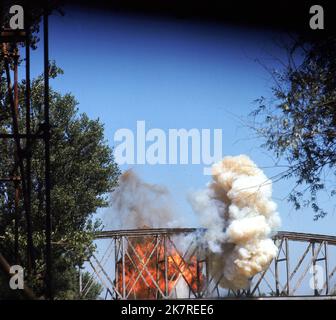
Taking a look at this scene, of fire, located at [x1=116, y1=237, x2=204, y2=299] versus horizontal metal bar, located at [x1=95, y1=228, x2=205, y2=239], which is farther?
fire, located at [x1=116, y1=237, x2=204, y2=299]

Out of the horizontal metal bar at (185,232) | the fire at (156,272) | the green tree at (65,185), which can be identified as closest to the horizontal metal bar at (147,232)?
the horizontal metal bar at (185,232)

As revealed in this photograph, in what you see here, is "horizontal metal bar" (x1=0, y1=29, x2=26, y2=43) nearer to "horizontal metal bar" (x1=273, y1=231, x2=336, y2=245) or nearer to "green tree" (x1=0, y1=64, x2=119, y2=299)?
"green tree" (x1=0, y1=64, x2=119, y2=299)

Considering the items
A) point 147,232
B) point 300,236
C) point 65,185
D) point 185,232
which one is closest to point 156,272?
point 147,232

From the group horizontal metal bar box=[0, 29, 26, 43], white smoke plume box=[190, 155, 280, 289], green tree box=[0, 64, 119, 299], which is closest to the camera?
horizontal metal bar box=[0, 29, 26, 43]

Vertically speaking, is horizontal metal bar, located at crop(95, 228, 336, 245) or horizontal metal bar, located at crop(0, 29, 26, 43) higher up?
horizontal metal bar, located at crop(0, 29, 26, 43)

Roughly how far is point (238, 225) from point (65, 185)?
13571mm

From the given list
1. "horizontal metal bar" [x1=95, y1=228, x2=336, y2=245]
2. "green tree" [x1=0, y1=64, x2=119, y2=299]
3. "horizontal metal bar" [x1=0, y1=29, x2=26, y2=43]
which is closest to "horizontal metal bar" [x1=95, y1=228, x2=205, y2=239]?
"horizontal metal bar" [x1=95, y1=228, x2=336, y2=245]

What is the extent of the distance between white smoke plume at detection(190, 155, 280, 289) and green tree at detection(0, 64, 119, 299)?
26.7 ft

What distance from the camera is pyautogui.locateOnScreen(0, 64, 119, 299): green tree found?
22.6m

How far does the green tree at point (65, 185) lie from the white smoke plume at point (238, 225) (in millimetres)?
8149

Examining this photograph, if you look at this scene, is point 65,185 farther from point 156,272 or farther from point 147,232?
point 156,272

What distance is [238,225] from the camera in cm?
3703
